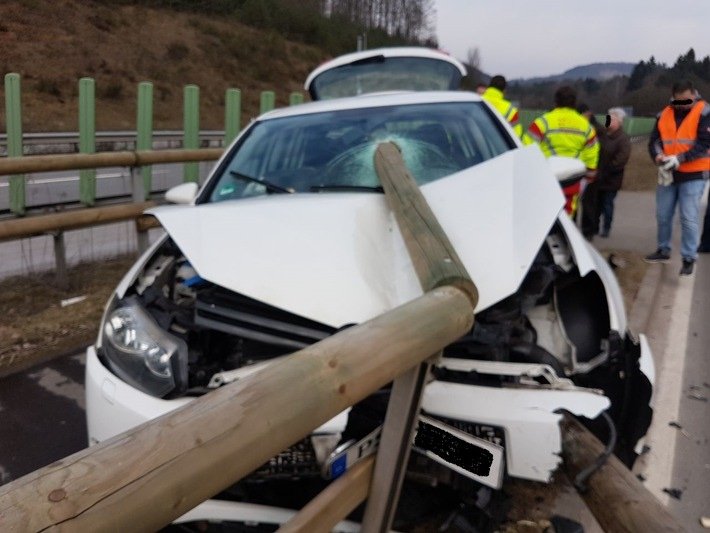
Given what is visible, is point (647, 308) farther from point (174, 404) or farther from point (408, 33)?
point (408, 33)

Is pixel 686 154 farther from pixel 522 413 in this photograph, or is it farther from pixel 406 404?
pixel 406 404

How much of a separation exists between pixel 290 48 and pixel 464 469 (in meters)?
38.4

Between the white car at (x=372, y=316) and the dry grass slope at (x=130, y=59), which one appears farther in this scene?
the dry grass slope at (x=130, y=59)

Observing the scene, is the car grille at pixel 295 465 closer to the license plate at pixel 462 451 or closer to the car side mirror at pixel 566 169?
the license plate at pixel 462 451

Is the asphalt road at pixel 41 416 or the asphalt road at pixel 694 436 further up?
the asphalt road at pixel 694 436

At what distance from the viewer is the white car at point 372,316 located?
6.64ft

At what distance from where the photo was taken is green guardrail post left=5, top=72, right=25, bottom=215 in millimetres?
7574

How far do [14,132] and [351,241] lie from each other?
23.1ft

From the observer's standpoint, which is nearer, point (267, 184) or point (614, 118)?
point (267, 184)

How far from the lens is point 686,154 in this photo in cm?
611

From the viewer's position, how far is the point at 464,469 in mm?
1979

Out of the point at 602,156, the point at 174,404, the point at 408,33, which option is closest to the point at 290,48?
the point at 408,33

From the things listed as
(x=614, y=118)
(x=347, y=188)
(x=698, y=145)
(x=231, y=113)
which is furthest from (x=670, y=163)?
(x=231, y=113)

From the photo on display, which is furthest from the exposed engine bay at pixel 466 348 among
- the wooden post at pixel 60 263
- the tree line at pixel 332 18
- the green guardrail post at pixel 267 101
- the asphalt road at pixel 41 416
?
the tree line at pixel 332 18
